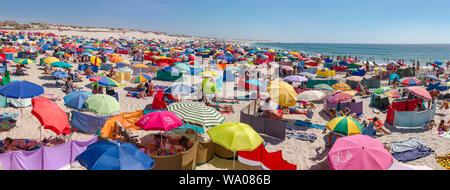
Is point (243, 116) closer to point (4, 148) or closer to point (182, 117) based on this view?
point (182, 117)

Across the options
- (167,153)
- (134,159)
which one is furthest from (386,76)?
(134,159)

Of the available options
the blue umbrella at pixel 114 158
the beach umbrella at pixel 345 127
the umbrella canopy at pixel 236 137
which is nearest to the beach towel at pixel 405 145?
the beach umbrella at pixel 345 127

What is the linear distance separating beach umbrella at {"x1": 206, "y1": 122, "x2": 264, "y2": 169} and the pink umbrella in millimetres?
1857

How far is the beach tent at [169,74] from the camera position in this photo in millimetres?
20797

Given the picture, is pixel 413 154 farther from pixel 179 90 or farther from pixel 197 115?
pixel 179 90

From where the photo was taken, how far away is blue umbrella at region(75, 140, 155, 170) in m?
4.64

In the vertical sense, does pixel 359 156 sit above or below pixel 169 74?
below

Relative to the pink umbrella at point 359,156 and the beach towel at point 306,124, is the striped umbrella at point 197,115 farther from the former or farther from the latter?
the beach towel at point 306,124

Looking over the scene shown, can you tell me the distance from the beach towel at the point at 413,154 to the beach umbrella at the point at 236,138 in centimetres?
555

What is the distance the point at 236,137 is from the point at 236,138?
0.08 feet

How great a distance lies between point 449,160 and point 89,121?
1209 centimetres

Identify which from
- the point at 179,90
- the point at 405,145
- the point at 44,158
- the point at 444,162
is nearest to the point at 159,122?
the point at 44,158

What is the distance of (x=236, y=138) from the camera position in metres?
6.21
